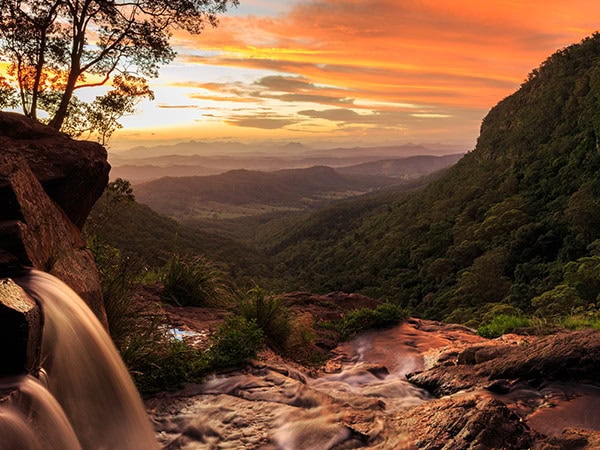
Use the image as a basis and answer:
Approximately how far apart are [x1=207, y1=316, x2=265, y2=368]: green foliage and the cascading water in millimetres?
1732

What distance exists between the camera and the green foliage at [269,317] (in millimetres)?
9484

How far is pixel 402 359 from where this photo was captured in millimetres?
9570

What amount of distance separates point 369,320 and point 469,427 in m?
6.87

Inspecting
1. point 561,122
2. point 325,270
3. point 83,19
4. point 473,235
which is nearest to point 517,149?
point 561,122

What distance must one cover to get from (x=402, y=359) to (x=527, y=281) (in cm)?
4293

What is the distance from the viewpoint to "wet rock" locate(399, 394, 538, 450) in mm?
4957

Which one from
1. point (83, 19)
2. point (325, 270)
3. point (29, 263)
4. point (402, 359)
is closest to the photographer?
point (29, 263)

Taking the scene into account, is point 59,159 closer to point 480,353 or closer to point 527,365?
point 480,353

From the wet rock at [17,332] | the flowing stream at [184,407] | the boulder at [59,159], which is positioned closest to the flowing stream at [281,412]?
the flowing stream at [184,407]

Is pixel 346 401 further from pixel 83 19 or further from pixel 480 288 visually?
pixel 480 288

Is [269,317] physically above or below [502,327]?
above

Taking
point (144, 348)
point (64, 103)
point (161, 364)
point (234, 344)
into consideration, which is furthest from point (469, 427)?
point (64, 103)

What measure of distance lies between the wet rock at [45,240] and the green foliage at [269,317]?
3333 mm

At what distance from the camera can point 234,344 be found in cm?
777
